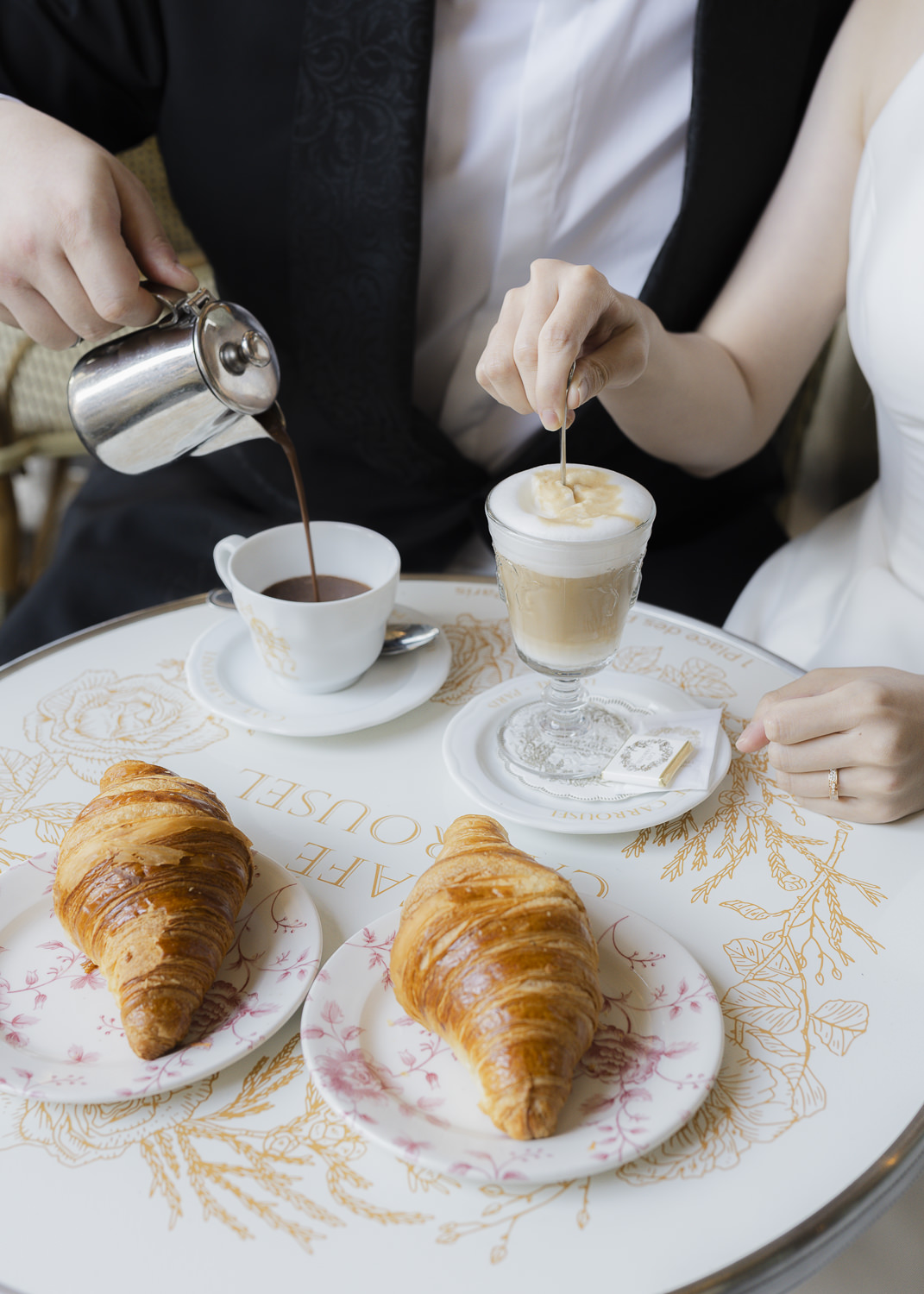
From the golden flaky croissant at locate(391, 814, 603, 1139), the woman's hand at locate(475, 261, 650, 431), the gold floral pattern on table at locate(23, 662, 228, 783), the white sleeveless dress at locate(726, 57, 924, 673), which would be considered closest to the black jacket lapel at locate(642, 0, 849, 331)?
the white sleeveless dress at locate(726, 57, 924, 673)

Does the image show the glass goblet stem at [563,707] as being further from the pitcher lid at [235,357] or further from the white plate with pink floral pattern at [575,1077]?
the pitcher lid at [235,357]

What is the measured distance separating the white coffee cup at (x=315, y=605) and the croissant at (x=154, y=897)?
232mm

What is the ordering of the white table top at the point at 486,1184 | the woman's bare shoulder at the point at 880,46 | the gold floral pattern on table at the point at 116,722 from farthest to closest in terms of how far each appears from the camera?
the woman's bare shoulder at the point at 880,46, the gold floral pattern on table at the point at 116,722, the white table top at the point at 486,1184

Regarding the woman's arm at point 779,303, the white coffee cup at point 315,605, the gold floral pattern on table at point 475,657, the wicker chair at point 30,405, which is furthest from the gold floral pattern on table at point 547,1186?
the wicker chair at point 30,405

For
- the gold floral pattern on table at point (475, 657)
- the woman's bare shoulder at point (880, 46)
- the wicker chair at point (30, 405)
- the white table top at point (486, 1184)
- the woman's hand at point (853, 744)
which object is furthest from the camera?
the wicker chair at point (30, 405)

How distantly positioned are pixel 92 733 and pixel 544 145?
93 cm

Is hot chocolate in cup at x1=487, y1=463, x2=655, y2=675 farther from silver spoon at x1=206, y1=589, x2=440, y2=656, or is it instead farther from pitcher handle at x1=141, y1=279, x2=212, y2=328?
pitcher handle at x1=141, y1=279, x2=212, y2=328

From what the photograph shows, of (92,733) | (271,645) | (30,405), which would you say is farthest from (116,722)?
(30,405)

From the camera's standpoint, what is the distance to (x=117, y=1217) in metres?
0.51

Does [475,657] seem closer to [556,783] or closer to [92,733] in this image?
[556,783]

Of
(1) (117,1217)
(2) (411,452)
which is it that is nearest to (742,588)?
(2) (411,452)

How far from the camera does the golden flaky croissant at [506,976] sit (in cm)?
53

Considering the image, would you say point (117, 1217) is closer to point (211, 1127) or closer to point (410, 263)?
point (211, 1127)

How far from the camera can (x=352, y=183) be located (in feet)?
4.17
